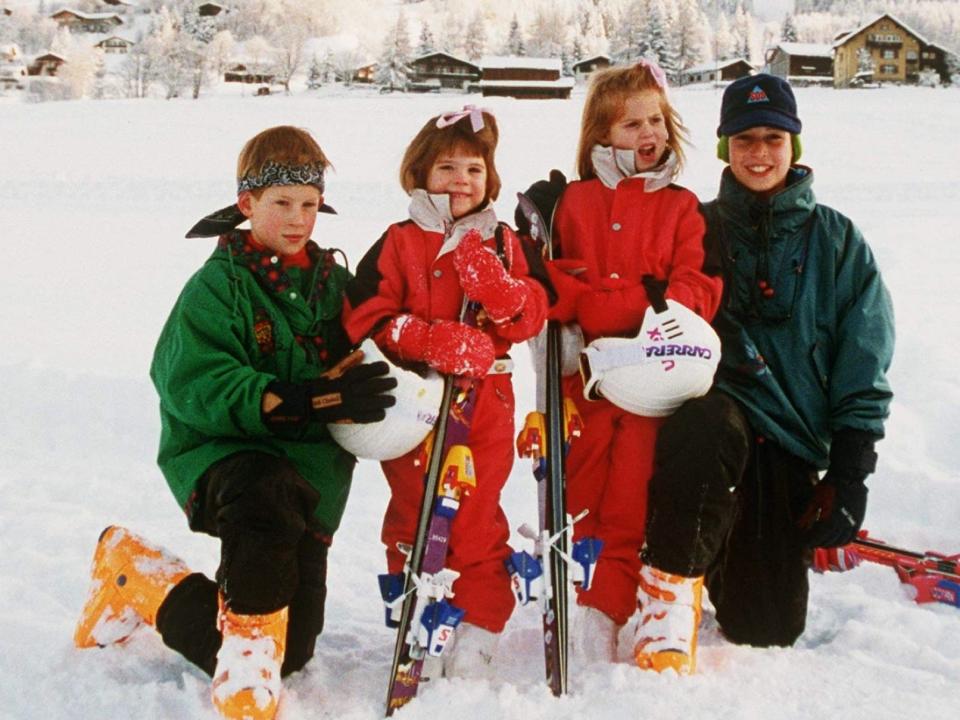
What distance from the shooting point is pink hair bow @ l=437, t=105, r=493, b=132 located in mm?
2852

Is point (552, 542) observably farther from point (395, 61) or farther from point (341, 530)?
point (395, 61)

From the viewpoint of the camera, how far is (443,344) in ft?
8.39

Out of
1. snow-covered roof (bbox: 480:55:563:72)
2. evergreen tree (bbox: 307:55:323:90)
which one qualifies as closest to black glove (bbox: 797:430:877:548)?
snow-covered roof (bbox: 480:55:563:72)

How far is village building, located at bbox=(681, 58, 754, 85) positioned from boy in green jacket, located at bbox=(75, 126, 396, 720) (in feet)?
197

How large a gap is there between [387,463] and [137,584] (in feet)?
2.76

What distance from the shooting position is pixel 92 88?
209 feet

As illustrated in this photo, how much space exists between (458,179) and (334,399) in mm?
863

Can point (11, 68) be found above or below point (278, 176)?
above

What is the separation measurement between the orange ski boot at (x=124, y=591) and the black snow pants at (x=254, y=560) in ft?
0.22

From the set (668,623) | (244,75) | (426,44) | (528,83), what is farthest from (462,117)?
(244,75)

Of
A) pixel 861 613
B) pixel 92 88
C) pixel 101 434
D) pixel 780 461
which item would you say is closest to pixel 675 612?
pixel 780 461

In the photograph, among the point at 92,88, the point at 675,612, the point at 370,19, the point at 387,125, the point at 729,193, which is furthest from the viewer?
the point at 370,19

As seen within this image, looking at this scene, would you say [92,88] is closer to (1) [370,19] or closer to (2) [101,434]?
(1) [370,19]

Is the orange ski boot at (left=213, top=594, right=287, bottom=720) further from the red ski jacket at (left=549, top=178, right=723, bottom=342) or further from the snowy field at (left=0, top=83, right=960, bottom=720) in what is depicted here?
the red ski jacket at (left=549, top=178, right=723, bottom=342)
